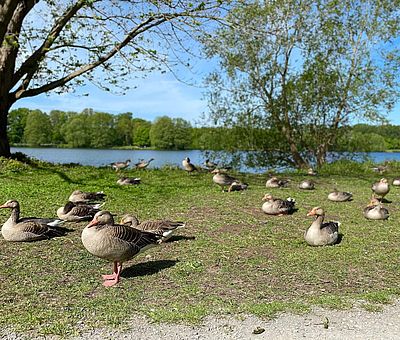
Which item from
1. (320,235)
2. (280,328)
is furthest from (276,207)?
(280,328)

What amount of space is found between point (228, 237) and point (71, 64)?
1306cm

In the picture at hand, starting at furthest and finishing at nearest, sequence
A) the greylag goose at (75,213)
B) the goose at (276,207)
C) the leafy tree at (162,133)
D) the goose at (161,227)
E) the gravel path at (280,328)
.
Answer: the leafy tree at (162,133) < the goose at (276,207) < the greylag goose at (75,213) < the goose at (161,227) < the gravel path at (280,328)

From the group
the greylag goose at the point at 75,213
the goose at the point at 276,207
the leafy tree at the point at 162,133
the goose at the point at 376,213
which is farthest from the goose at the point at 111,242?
the leafy tree at the point at 162,133

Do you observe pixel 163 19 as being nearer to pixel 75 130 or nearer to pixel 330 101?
pixel 330 101

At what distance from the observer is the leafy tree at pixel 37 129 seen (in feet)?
109

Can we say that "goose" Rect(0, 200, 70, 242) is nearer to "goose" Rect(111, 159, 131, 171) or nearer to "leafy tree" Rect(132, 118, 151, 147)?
"goose" Rect(111, 159, 131, 171)

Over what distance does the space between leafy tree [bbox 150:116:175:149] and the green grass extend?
22.7m

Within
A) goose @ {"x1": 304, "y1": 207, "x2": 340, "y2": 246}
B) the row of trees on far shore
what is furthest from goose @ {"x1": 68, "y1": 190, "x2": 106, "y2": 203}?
the row of trees on far shore

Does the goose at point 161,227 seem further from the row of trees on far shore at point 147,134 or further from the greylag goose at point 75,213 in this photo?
the row of trees on far shore at point 147,134

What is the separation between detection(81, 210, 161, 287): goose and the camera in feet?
20.0

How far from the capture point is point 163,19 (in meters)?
15.7

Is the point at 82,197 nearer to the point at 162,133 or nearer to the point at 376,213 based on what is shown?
the point at 376,213

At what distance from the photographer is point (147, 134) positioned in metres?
39.9

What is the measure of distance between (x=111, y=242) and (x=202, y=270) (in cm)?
155
